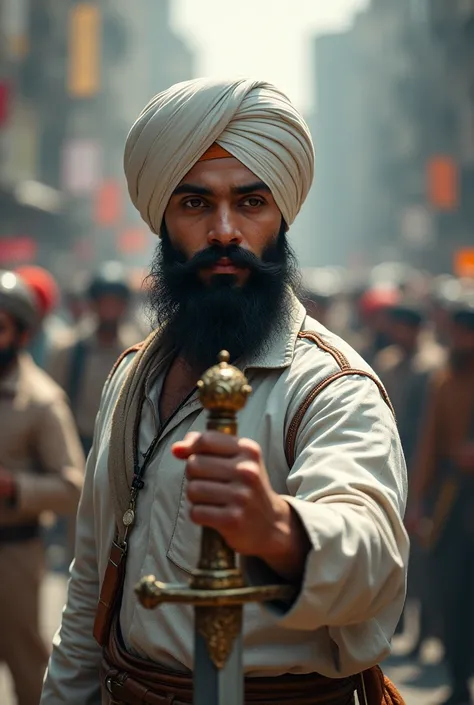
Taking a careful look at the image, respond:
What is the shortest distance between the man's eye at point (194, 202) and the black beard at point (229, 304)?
0.37 feet

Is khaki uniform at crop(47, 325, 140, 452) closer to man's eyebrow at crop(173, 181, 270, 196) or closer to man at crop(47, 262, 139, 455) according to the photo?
man at crop(47, 262, 139, 455)

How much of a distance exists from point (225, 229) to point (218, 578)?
116cm

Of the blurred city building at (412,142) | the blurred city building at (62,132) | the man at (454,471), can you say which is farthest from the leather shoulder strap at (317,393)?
the blurred city building at (62,132)

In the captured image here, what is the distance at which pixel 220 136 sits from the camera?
304 cm

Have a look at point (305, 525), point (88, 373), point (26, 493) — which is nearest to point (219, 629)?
point (305, 525)

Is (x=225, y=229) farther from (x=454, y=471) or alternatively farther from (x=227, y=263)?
(x=454, y=471)

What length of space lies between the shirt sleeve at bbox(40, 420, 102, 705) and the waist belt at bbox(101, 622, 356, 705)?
28cm

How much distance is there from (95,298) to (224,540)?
826cm

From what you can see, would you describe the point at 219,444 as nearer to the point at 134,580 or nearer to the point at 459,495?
the point at 134,580

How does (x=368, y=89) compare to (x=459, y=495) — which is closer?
(x=459, y=495)

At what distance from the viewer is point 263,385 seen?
2.90 meters

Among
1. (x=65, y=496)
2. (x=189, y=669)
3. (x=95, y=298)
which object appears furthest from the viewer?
(x=95, y=298)

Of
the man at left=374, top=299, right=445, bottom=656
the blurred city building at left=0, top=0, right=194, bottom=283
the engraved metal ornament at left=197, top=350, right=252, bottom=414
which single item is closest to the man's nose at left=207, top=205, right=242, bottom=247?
the engraved metal ornament at left=197, top=350, right=252, bottom=414

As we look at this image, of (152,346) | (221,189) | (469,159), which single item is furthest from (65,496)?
(469,159)
